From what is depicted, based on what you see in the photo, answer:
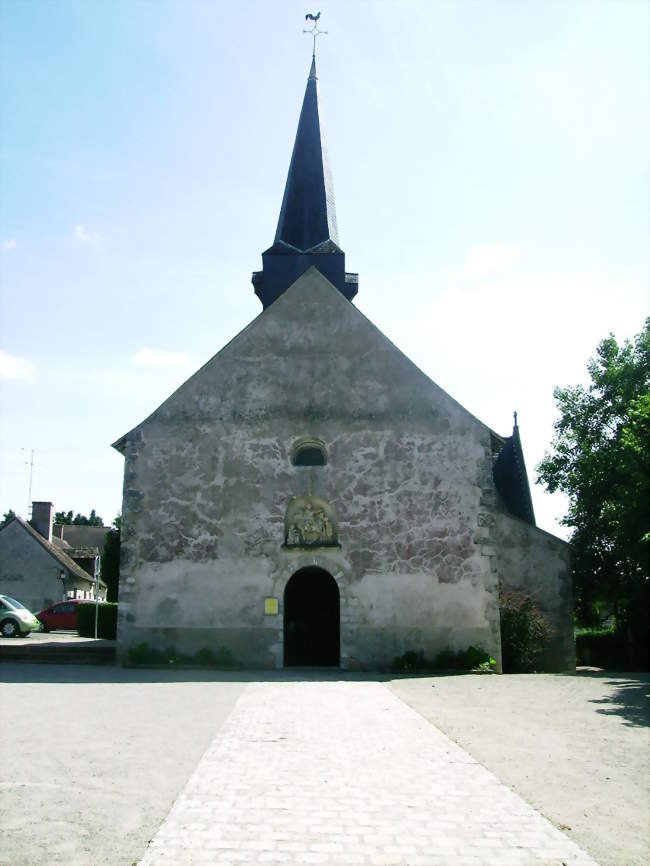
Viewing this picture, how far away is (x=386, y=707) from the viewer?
34.4 ft

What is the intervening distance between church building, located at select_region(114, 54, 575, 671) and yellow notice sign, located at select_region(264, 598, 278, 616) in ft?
0.14

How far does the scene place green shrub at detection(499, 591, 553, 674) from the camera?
1709cm

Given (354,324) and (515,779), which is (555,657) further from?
(515,779)

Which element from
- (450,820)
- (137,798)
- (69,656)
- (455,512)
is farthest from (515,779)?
(69,656)

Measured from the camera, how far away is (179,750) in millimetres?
7301

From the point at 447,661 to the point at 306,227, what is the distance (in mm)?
12897

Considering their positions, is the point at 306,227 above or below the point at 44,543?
above

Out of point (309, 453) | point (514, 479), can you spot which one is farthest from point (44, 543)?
point (309, 453)

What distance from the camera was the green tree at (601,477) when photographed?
25188 millimetres

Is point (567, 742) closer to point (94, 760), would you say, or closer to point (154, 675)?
point (94, 760)

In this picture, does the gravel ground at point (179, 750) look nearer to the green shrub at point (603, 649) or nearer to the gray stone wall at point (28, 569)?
the green shrub at point (603, 649)

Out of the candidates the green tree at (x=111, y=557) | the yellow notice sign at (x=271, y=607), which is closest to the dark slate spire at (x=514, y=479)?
the yellow notice sign at (x=271, y=607)

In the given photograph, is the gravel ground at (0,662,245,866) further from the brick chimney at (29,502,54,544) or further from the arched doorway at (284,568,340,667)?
the brick chimney at (29,502,54,544)

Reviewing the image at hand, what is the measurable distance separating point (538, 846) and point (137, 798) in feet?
9.41
